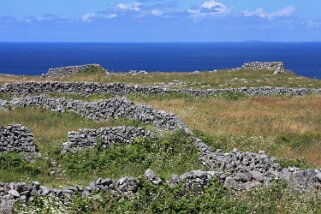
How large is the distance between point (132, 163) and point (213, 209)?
760 centimetres

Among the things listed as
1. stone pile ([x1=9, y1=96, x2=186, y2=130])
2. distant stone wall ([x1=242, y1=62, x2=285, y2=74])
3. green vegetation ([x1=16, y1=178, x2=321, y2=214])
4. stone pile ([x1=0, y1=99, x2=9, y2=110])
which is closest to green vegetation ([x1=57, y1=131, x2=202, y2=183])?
stone pile ([x1=9, y1=96, x2=186, y2=130])

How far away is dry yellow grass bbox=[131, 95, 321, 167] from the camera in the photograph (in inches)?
882

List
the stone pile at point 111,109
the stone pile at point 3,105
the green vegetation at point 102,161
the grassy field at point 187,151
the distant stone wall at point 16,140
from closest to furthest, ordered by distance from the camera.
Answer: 1. the grassy field at point 187,151
2. the green vegetation at point 102,161
3. the distant stone wall at point 16,140
4. the stone pile at point 111,109
5. the stone pile at point 3,105

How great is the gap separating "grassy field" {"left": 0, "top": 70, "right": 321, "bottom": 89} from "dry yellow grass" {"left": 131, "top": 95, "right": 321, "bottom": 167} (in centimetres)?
1226

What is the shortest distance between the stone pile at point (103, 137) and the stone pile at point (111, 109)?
6.74 feet

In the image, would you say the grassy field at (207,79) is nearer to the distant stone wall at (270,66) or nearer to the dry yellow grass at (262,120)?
the distant stone wall at (270,66)

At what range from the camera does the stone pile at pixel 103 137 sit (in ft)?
71.1

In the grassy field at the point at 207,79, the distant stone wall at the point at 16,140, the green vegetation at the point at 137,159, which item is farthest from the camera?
the grassy field at the point at 207,79

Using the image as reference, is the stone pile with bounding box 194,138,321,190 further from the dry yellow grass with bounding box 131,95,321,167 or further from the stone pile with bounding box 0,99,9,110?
the stone pile with bounding box 0,99,9,110

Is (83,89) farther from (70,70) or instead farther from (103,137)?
(70,70)

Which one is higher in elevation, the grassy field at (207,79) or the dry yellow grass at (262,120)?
the dry yellow grass at (262,120)

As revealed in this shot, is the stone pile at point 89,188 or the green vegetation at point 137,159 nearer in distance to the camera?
the stone pile at point 89,188

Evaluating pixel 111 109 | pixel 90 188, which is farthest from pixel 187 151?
pixel 111 109

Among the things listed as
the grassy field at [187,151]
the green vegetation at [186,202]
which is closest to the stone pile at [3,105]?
the grassy field at [187,151]
